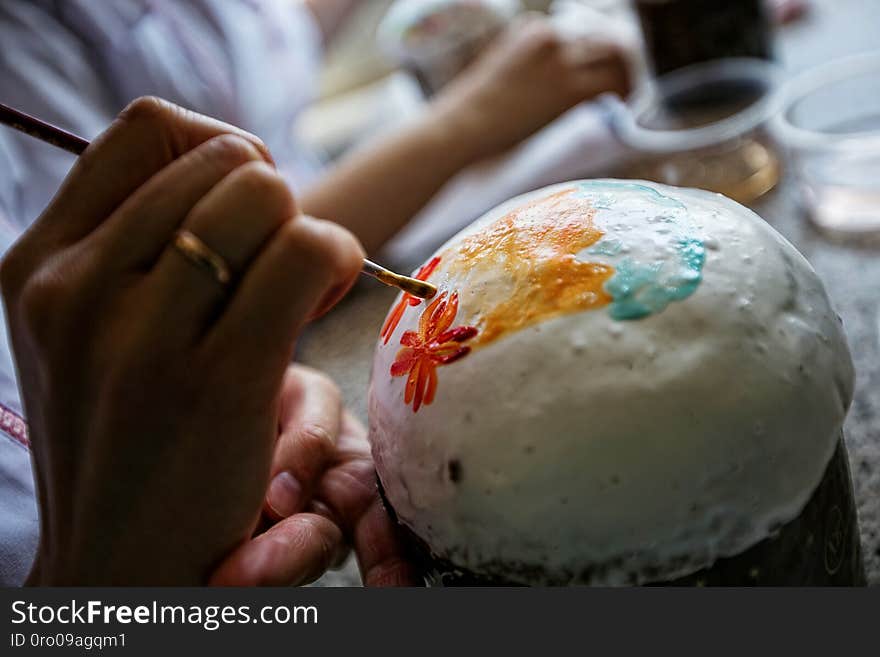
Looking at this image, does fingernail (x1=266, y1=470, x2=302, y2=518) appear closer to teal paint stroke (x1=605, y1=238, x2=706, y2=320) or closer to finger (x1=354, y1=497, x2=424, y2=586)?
finger (x1=354, y1=497, x2=424, y2=586)

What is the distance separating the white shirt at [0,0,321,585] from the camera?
3.00 ft

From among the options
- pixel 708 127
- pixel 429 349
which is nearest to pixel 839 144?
pixel 708 127

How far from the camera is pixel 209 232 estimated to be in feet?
1.19

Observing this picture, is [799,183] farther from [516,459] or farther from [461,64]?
[516,459]

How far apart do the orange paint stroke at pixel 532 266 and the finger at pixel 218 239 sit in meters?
0.14

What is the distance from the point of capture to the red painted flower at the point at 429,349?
458mm

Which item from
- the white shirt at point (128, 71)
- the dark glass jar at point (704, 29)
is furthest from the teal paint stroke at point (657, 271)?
the dark glass jar at point (704, 29)

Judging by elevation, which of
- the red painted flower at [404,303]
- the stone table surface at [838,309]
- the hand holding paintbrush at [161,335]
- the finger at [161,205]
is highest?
the finger at [161,205]

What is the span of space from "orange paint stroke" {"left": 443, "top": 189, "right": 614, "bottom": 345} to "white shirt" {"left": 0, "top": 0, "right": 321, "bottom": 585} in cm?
38

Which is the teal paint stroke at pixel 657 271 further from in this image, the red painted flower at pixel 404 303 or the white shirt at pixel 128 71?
the white shirt at pixel 128 71

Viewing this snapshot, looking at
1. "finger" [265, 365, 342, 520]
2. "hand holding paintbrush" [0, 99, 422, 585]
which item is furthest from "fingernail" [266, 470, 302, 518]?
"hand holding paintbrush" [0, 99, 422, 585]

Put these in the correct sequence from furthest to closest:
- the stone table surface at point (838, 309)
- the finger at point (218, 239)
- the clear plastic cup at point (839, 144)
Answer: the clear plastic cup at point (839, 144)
the stone table surface at point (838, 309)
the finger at point (218, 239)

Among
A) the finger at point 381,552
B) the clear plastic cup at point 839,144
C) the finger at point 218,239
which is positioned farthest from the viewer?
the clear plastic cup at point 839,144

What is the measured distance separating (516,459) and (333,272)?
0.13 m
